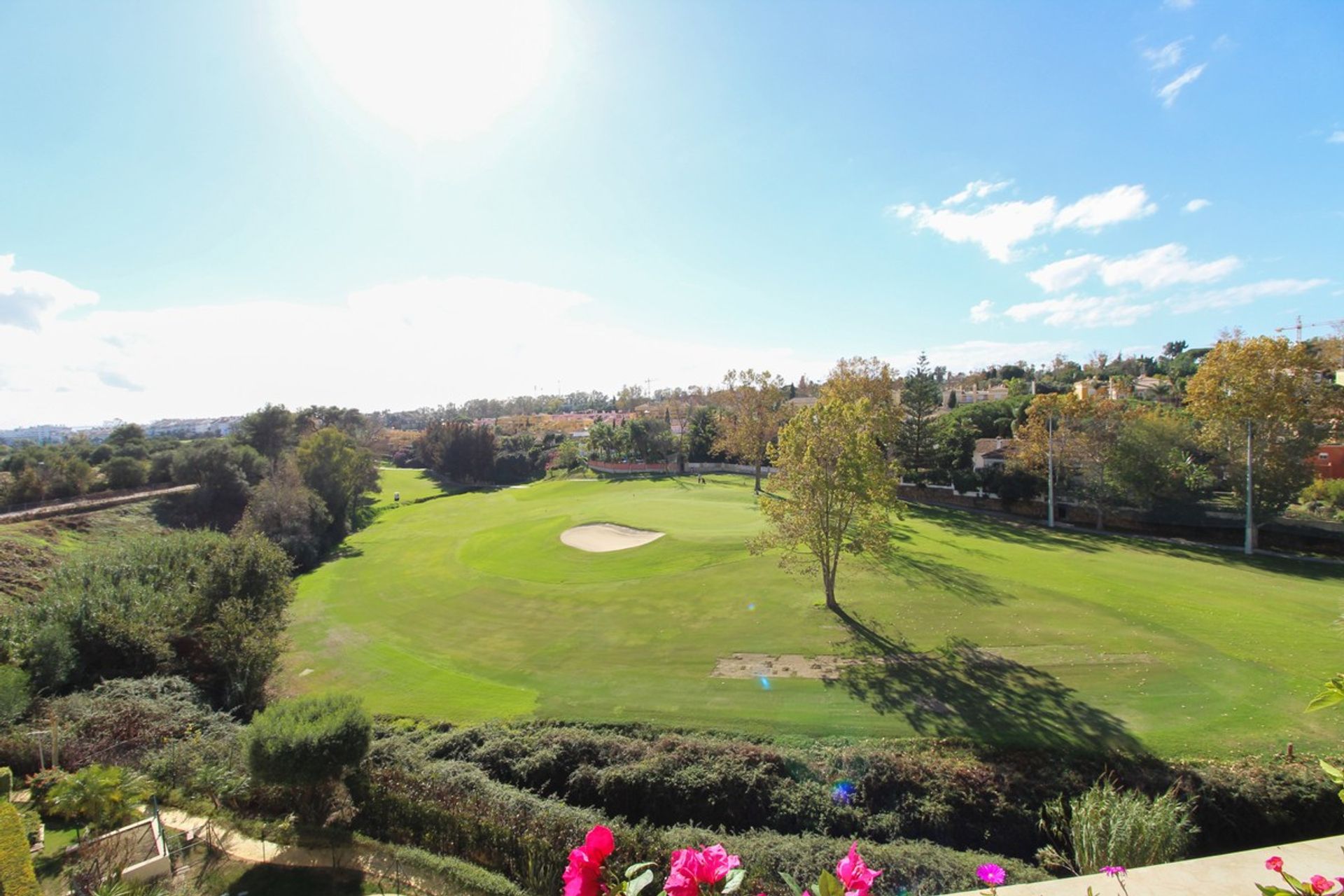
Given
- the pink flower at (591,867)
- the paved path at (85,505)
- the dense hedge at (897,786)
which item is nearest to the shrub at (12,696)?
the dense hedge at (897,786)

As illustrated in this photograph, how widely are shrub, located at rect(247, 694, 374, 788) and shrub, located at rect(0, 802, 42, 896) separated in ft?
10.3

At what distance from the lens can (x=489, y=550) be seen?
35469mm

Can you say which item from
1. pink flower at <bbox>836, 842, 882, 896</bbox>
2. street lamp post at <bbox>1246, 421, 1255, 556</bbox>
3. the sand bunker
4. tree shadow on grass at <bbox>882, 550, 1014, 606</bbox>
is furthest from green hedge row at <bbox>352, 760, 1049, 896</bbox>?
street lamp post at <bbox>1246, 421, 1255, 556</bbox>

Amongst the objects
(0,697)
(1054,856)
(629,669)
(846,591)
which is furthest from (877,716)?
(0,697)

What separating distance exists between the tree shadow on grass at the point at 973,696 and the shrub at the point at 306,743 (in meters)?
11.6

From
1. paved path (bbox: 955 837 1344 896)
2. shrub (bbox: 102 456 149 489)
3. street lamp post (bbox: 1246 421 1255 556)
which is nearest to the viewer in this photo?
paved path (bbox: 955 837 1344 896)

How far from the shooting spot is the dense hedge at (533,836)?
8.74 meters

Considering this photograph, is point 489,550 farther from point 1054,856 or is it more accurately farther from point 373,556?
point 1054,856

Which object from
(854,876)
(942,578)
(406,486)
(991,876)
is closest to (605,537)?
(942,578)

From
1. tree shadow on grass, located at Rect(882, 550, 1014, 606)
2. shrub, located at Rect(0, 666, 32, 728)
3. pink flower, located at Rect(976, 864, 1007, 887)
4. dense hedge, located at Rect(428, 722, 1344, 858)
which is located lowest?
dense hedge, located at Rect(428, 722, 1344, 858)

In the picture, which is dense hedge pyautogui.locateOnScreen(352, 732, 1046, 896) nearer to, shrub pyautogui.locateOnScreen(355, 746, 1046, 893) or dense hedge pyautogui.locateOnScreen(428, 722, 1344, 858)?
shrub pyautogui.locateOnScreen(355, 746, 1046, 893)

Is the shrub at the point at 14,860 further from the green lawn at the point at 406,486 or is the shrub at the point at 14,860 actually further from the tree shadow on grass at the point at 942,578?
the green lawn at the point at 406,486

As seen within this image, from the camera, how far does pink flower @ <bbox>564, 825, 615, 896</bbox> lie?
254cm

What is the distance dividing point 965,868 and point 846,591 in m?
14.6
